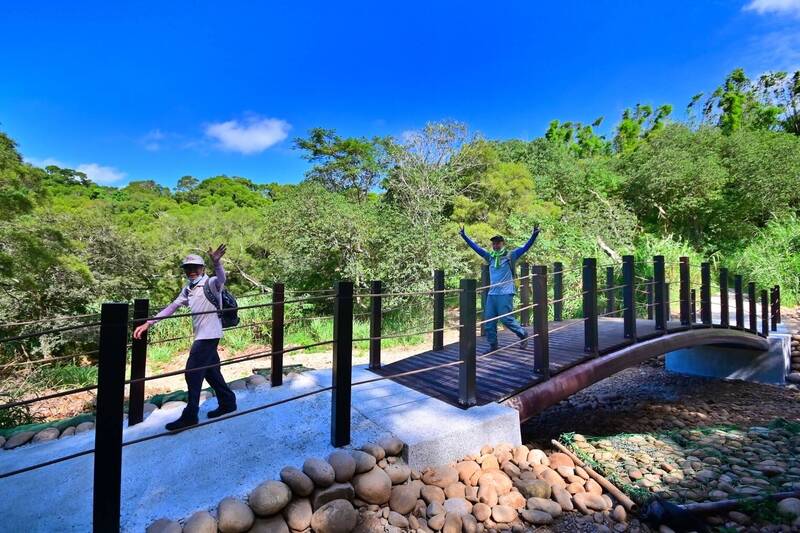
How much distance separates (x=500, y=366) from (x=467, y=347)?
109 centimetres

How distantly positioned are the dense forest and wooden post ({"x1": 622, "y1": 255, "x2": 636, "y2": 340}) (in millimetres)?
6247

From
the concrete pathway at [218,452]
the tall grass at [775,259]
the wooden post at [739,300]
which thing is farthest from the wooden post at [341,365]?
the tall grass at [775,259]

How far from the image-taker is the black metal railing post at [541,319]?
3357mm

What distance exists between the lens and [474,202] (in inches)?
483

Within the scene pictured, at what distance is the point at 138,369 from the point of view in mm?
2891

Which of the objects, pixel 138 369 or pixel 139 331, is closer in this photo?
pixel 139 331

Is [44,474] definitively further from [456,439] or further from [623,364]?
[623,364]

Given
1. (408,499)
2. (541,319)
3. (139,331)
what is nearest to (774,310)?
(541,319)

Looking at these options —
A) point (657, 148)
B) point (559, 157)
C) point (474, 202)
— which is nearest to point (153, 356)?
point (474, 202)

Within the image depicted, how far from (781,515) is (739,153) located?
1744 centimetres

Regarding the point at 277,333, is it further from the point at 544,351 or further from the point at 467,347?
the point at 544,351

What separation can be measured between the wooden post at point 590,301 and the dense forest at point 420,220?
21.4 ft

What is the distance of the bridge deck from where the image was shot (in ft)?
10.8

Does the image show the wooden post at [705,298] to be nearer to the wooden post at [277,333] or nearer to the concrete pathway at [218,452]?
the concrete pathway at [218,452]
